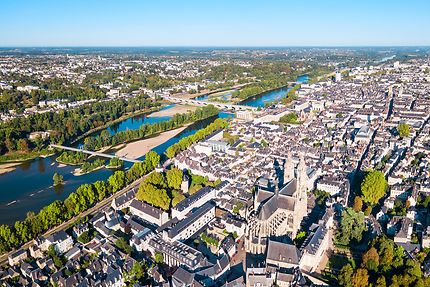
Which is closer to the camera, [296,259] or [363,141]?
[296,259]

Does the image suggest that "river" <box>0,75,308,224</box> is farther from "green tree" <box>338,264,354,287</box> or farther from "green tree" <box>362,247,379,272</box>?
"green tree" <box>362,247,379,272</box>

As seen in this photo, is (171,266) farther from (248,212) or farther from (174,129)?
(174,129)

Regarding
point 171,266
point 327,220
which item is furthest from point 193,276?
point 327,220

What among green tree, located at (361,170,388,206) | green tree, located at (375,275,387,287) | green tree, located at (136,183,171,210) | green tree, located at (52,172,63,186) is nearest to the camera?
green tree, located at (375,275,387,287)

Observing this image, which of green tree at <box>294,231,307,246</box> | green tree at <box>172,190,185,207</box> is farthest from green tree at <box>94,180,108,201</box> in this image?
green tree at <box>294,231,307,246</box>

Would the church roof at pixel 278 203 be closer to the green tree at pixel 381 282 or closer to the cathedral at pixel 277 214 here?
the cathedral at pixel 277 214

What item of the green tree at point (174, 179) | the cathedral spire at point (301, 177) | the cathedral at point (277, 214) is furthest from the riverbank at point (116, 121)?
the cathedral spire at point (301, 177)
